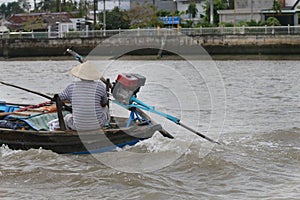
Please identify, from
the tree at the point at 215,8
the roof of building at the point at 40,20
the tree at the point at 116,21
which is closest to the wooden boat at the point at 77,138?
the tree at the point at 215,8

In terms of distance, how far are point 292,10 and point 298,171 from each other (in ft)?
123

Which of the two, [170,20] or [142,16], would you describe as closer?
[170,20]

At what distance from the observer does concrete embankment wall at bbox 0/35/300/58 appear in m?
32.1

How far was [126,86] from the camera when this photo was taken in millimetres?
7996

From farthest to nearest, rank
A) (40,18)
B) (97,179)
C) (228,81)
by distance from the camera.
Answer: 1. (40,18)
2. (228,81)
3. (97,179)

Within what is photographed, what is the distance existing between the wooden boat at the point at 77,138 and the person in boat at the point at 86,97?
0.46 ft

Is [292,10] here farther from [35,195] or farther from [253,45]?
[35,195]

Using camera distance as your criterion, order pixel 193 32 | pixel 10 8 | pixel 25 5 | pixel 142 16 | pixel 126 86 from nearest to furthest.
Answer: pixel 126 86 → pixel 193 32 → pixel 142 16 → pixel 25 5 → pixel 10 8

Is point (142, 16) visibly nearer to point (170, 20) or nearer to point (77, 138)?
point (170, 20)

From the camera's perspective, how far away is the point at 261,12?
143 ft

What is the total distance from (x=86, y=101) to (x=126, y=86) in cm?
68

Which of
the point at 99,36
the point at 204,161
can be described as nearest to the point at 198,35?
the point at 99,36

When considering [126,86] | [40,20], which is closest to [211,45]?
[126,86]

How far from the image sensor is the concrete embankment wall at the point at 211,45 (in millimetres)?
32094
